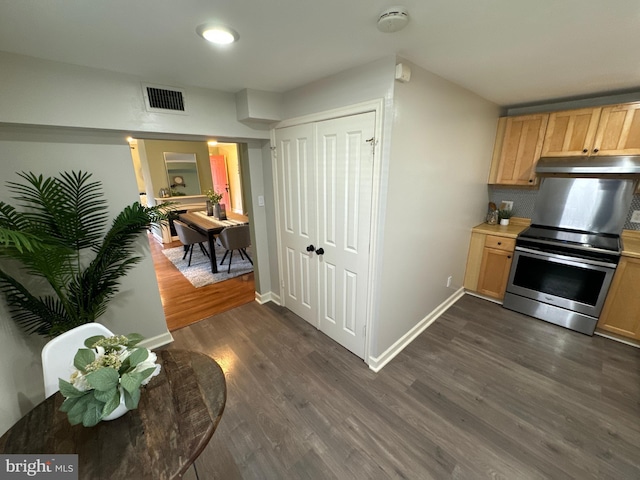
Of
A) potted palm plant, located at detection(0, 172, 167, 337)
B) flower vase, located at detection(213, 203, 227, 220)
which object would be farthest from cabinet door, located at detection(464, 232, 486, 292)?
flower vase, located at detection(213, 203, 227, 220)

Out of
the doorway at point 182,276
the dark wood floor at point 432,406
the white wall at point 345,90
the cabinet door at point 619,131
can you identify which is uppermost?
the white wall at point 345,90

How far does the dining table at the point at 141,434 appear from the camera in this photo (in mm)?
875

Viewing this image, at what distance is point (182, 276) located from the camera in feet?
13.1

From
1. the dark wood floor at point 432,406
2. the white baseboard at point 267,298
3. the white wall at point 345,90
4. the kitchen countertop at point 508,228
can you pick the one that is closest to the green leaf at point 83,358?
the dark wood floor at point 432,406

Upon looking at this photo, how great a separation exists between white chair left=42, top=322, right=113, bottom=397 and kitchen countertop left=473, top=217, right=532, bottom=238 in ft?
12.0

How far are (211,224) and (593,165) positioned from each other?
4737 mm

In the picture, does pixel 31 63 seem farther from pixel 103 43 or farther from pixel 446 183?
pixel 446 183

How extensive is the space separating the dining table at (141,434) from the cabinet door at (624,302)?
335cm

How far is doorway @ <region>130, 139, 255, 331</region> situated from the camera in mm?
3064

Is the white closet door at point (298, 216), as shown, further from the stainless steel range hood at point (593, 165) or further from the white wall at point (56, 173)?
the stainless steel range hood at point (593, 165)

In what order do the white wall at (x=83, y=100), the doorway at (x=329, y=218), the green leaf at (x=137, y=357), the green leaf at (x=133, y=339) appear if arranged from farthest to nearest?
1. the doorway at (x=329, y=218)
2. the white wall at (x=83, y=100)
3. the green leaf at (x=133, y=339)
4. the green leaf at (x=137, y=357)

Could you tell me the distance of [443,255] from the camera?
2637mm

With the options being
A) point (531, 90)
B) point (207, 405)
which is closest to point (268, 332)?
point (207, 405)

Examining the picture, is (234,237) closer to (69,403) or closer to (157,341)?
(157,341)
